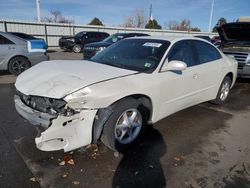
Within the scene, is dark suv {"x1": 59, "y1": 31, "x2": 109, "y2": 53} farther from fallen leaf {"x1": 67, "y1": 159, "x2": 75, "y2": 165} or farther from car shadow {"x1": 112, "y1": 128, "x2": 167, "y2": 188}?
fallen leaf {"x1": 67, "y1": 159, "x2": 75, "y2": 165}

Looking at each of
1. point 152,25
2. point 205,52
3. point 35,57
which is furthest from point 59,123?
point 152,25

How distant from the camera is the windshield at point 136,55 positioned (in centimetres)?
368

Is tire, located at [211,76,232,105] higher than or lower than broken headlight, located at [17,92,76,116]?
lower

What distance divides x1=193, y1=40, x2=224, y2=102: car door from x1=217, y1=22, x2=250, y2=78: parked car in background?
2.68 metres

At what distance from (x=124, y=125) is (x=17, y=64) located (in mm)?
6140

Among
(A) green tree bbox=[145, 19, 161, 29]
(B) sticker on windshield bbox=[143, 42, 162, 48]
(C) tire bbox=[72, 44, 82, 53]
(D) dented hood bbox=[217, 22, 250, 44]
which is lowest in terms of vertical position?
(C) tire bbox=[72, 44, 82, 53]

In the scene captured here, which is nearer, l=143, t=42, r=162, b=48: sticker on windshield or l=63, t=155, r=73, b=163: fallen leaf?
l=63, t=155, r=73, b=163: fallen leaf

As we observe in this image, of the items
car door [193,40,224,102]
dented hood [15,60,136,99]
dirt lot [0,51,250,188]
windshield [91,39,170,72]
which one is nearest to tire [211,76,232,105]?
car door [193,40,224,102]

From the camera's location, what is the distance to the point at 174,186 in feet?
8.73

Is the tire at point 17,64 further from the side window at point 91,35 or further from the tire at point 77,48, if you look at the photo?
the side window at point 91,35

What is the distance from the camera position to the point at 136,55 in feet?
13.1

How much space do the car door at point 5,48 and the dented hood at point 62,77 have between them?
4.81 meters

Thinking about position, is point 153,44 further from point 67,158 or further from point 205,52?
point 67,158

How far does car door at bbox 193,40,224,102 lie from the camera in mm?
4492
